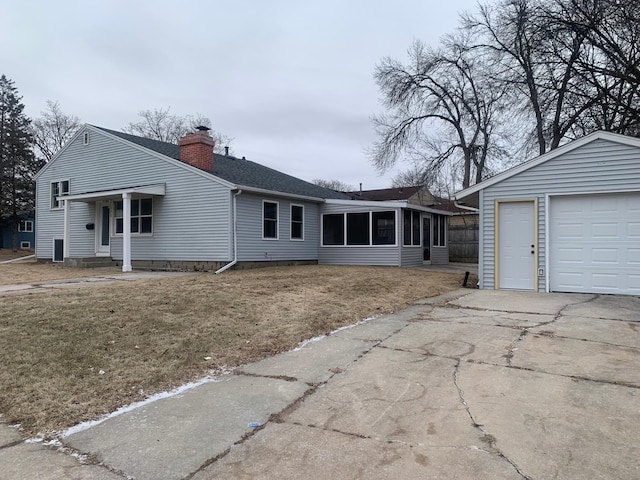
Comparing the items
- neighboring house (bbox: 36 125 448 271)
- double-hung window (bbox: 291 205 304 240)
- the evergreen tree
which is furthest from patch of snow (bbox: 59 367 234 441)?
the evergreen tree

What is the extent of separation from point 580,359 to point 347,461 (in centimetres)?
328

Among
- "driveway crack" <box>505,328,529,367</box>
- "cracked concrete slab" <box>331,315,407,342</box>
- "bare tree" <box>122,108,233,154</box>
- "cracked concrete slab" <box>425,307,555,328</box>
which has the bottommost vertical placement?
"cracked concrete slab" <box>331,315,407,342</box>

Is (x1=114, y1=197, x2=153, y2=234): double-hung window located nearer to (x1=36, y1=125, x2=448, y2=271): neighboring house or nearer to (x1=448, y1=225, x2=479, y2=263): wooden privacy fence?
(x1=36, y1=125, x2=448, y2=271): neighboring house

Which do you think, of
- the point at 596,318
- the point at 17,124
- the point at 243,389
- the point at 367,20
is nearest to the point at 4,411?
the point at 243,389

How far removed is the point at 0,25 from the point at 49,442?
12549mm

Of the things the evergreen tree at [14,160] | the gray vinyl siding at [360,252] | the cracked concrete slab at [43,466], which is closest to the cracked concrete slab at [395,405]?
the cracked concrete slab at [43,466]

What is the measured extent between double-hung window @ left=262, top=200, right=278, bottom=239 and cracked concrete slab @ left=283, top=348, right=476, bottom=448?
35.9 ft

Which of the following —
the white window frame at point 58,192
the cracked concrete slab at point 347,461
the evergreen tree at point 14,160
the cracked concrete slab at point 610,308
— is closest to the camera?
the cracked concrete slab at point 347,461

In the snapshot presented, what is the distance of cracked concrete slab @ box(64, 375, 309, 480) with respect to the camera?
2.63m

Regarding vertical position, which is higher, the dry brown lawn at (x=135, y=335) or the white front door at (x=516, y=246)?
the white front door at (x=516, y=246)

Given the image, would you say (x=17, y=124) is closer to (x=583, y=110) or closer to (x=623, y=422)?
(x=583, y=110)

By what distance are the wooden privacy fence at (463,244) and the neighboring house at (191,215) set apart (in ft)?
18.2

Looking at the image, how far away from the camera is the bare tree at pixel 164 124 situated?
37969 millimetres

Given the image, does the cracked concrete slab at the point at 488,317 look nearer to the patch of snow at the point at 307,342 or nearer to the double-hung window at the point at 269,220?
the patch of snow at the point at 307,342
